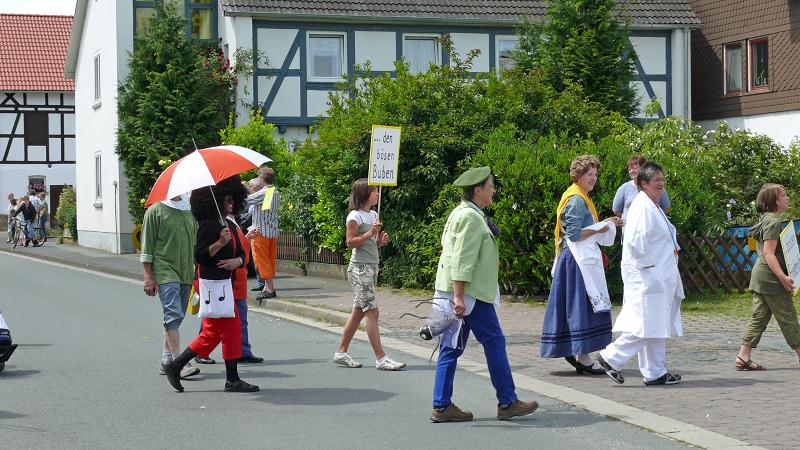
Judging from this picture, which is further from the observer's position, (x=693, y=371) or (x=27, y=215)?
(x=27, y=215)

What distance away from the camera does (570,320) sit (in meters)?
9.90

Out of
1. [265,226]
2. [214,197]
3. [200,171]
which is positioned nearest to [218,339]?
[214,197]

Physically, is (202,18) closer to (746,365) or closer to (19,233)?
(19,233)

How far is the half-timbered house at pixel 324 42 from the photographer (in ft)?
103

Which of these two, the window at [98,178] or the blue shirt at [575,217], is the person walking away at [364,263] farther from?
the window at [98,178]

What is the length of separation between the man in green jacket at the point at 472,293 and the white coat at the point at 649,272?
176 cm

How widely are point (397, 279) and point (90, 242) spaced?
2058cm

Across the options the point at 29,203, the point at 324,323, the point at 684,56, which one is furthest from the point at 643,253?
the point at 29,203

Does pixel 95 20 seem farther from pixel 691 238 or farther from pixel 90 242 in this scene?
pixel 691 238

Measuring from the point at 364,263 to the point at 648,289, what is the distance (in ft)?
8.40

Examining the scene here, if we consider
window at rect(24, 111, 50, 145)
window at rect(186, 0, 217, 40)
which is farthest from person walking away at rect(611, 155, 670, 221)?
window at rect(24, 111, 50, 145)

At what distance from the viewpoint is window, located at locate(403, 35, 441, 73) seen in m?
32.7

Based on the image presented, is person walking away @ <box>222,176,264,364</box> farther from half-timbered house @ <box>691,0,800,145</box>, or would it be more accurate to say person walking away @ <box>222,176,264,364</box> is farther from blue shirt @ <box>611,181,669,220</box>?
half-timbered house @ <box>691,0,800,145</box>

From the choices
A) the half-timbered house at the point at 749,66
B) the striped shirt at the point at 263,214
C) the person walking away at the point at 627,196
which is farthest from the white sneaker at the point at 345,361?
the half-timbered house at the point at 749,66
